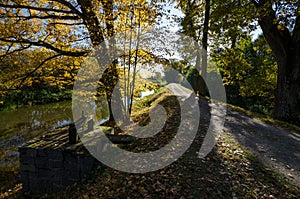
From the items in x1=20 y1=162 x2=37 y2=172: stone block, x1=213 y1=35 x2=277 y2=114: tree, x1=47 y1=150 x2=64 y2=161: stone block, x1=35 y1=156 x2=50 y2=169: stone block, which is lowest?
Result: x1=20 y1=162 x2=37 y2=172: stone block

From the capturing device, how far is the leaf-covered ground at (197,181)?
3578mm

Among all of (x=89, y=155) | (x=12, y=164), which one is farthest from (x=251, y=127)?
(x=12, y=164)

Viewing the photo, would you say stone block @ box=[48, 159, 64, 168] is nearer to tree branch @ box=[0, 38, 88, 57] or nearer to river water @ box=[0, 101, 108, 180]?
river water @ box=[0, 101, 108, 180]

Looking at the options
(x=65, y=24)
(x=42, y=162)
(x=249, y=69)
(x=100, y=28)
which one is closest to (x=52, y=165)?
(x=42, y=162)

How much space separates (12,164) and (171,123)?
21.2ft

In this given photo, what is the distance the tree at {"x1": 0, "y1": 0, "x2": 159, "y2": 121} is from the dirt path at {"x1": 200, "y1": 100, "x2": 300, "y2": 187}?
511 centimetres

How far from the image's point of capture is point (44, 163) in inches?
195

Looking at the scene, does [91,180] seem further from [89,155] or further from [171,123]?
[171,123]

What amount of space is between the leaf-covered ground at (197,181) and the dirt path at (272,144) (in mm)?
357

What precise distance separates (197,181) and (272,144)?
11.7 feet

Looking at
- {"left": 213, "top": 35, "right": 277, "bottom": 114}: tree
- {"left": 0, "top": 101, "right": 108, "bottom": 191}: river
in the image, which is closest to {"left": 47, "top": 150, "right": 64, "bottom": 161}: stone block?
{"left": 0, "top": 101, "right": 108, "bottom": 191}: river

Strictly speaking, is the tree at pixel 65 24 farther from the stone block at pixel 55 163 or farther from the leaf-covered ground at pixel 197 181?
the leaf-covered ground at pixel 197 181

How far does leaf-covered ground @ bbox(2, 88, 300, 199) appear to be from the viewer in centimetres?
358

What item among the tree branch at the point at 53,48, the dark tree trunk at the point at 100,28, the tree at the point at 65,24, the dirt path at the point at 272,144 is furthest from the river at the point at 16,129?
the dirt path at the point at 272,144
